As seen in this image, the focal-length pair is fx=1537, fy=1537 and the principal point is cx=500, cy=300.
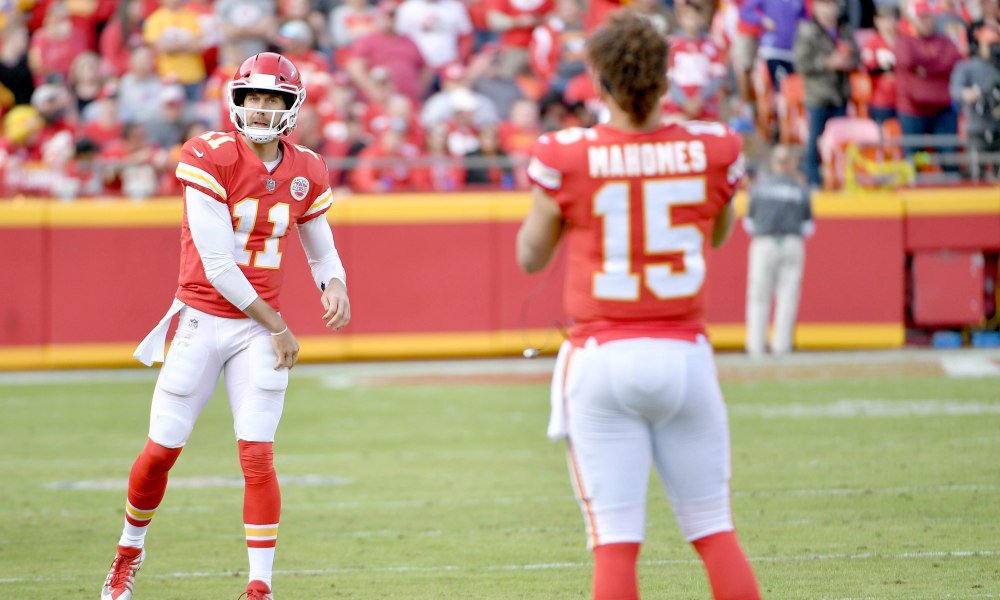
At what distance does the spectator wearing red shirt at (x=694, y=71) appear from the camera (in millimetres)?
15398

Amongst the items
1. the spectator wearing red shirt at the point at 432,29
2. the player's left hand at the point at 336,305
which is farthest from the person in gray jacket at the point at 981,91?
the player's left hand at the point at 336,305

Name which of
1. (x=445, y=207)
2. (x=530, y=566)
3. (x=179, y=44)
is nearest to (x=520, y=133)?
(x=445, y=207)

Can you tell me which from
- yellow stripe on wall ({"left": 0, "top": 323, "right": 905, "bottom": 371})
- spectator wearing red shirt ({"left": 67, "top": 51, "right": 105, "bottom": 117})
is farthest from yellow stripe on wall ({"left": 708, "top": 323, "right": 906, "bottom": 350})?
spectator wearing red shirt ({"left": 67, "top": 51, "right": 105, "bottom": 117})

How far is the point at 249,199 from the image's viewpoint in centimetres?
535

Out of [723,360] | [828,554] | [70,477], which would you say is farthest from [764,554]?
[723,360]

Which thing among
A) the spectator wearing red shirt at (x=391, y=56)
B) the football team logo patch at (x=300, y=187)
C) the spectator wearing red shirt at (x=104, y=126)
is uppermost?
the football team logo patch at (x=300, y=187)

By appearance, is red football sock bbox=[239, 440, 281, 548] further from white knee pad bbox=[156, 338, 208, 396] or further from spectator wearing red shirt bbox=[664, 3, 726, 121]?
spectator wearing red shirt bbox=[664, 3, 726, 121]

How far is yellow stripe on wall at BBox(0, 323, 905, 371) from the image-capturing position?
15305mm

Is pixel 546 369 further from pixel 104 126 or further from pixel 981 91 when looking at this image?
pixel 104 126

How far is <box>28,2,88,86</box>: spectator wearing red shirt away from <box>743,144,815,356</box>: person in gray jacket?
8.02 m

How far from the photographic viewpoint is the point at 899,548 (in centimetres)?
648

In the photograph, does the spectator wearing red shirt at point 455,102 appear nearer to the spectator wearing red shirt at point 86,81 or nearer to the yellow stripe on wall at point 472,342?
the yellow stripe on wall at point 472,342

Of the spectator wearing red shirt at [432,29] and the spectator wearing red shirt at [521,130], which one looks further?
the spectator wearing red shirt at [432,29]

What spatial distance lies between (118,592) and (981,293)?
11549 millimetres
